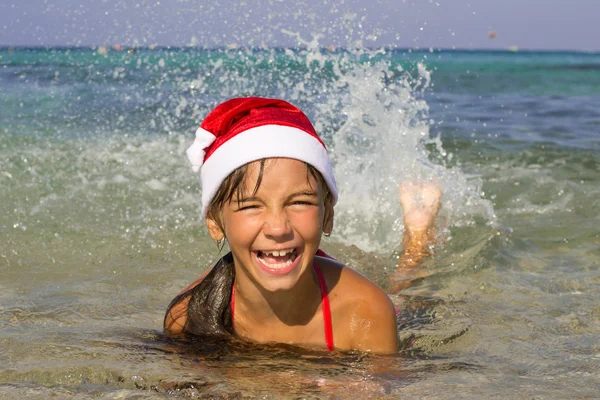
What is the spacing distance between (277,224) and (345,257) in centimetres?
237

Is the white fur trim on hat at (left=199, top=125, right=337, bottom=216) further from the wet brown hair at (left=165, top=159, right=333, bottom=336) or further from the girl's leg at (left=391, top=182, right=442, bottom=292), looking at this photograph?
the girl's leg at (left=391, top=182, right=442, bottom=292)

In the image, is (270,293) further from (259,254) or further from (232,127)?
(232,127)

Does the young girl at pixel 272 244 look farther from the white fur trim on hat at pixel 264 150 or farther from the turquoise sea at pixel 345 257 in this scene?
the turquoise sea at pixel 345 257

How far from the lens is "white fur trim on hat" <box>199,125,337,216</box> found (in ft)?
9.31

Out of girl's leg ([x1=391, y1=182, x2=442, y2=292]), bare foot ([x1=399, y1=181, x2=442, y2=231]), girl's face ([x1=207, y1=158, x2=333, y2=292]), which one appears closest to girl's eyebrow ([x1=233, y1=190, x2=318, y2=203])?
girl's face ([x1=207, y1=158, x2=333, y2=292])

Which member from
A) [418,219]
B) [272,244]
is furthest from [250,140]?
[418,219]

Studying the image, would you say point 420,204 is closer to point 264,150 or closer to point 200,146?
point 200,146

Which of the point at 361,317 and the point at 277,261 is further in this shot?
the point at 361,317

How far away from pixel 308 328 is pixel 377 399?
23.0 inches

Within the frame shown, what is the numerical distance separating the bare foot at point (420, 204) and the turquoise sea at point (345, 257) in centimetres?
18

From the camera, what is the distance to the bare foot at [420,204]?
5227 millimetres

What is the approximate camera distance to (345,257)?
5062 mm

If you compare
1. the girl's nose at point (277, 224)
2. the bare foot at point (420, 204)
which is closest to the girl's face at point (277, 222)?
the girl's nose at point (277, 224)

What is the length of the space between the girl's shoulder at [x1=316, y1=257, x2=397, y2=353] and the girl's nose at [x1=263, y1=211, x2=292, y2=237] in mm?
507
